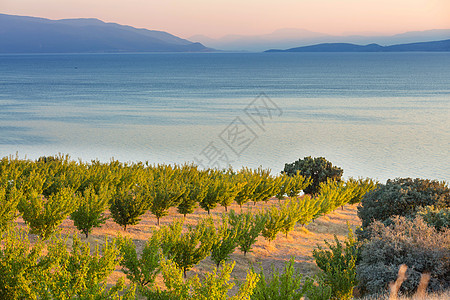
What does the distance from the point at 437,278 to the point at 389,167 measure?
38573 millimetres

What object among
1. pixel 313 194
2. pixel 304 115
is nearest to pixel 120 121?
pixel 304 115

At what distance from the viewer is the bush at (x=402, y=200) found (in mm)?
19062

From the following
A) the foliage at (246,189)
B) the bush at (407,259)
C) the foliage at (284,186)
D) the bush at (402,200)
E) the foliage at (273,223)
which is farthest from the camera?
the foliage at (284,186)

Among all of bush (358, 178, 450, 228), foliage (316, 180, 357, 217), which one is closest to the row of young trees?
foliage (316, 180, 357, 217)

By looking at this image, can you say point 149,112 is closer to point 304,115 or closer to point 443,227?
point 304,115

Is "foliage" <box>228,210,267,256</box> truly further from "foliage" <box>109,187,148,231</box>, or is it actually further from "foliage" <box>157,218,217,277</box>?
"foliage" <box>109,187,148,231</box>

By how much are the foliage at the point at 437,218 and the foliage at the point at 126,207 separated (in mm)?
10656

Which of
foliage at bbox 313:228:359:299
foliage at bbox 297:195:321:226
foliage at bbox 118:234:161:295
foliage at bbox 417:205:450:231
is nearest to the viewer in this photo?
foliage at bbox 118:234:161:295

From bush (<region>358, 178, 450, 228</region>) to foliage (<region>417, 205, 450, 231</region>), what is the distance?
184cm

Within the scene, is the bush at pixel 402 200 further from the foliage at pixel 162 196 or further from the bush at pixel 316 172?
the bush at pixel 316 172

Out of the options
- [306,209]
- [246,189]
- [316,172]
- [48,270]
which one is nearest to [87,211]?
[48,270]

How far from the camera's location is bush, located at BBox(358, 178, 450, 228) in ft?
62.5

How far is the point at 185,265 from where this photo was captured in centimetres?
1436

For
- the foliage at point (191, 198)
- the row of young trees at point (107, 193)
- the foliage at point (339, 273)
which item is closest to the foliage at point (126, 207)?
the row of young trees at point (107, 193)
